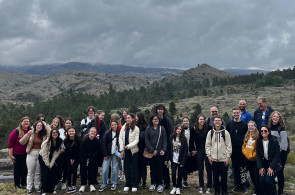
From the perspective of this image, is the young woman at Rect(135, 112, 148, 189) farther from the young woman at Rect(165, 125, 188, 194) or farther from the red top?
the red top

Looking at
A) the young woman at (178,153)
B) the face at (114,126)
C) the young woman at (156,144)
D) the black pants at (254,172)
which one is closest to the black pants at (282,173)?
the black pants at (254,172)

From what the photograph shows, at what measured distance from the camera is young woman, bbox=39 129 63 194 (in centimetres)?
760

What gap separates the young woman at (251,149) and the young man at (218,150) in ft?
1.65

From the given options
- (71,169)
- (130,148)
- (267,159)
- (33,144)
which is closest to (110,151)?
(130,148)

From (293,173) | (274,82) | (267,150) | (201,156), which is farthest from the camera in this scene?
(274,82)

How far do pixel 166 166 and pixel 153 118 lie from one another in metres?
1.69

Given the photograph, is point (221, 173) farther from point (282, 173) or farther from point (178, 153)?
point (282, 173)

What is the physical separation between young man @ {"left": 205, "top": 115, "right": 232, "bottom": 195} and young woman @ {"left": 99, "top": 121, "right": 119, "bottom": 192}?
3108 millimetres

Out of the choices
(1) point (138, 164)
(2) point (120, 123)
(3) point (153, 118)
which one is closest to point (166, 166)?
(1) point (138, 164)

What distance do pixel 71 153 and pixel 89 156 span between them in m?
0.61

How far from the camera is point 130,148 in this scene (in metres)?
7.82

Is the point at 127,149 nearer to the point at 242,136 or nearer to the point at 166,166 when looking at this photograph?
the point at 166,166

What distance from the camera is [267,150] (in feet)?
21.4

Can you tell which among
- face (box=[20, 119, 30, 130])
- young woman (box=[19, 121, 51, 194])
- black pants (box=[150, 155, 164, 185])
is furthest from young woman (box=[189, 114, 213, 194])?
face (box=[20, 119, 30, 130])
